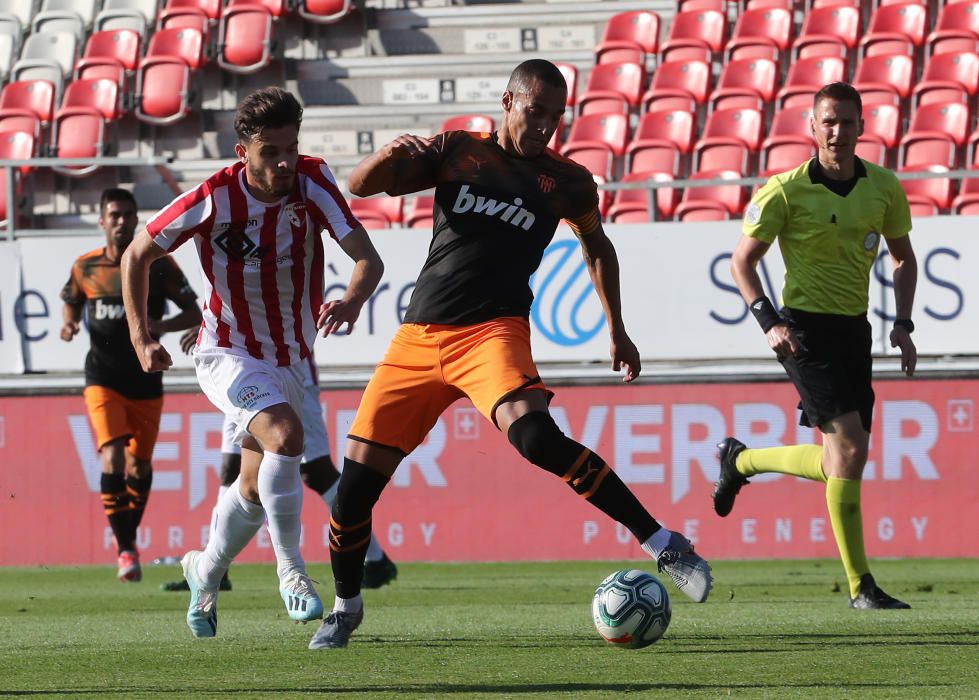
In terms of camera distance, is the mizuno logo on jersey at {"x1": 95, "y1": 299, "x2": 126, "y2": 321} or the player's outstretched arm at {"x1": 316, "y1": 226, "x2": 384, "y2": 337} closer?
the player's outstretched arm at {"x1": 316, "y1": 226, "x2": 384, "y2": 337}

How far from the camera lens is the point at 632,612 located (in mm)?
5367

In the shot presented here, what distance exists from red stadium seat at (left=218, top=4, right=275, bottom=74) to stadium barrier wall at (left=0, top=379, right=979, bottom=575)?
6.56 m

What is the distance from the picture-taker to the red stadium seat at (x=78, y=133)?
1730 cm

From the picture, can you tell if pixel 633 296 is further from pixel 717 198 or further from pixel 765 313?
pixel 765 313

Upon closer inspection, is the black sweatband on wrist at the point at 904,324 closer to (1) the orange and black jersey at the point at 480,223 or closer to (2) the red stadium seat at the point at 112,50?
(1) the orange and black jersey at the point at 480,223

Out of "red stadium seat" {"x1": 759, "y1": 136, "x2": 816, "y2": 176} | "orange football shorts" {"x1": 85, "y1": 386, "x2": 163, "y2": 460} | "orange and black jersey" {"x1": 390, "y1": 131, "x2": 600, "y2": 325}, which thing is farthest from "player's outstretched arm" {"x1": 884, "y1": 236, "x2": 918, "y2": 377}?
"red stadium seat" {"x1": 759, "y1": 136, "x2": 816, "y2": 176}

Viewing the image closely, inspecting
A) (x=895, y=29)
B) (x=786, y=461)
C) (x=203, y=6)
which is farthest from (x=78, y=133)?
(x=786, y=461)

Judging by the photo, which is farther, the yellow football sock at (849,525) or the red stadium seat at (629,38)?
the red stadium seat at (629,38)

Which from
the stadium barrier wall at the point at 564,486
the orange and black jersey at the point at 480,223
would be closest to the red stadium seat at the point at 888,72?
the stadium barrier wall at the point at 564,486

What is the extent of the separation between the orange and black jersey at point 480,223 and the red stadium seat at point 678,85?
10.8 metres

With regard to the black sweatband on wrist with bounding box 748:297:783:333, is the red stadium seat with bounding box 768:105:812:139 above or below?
above

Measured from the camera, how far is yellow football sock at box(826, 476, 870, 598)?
7.07m

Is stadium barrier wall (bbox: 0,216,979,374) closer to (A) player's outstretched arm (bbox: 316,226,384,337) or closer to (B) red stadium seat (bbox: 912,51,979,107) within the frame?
(B) red stadium seat (bbox: 912,51,979,107)

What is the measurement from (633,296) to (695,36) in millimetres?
6169
